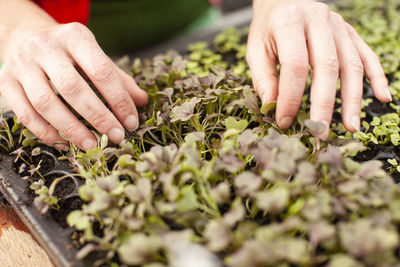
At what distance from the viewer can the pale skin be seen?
833mm

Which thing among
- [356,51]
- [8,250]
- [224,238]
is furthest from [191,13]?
[224,238]

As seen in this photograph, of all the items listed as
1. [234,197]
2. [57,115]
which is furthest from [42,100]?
[234,197]

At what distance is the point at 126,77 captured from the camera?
990 mm

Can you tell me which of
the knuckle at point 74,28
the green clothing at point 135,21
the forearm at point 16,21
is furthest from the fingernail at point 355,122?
the green clothing at point 135,21

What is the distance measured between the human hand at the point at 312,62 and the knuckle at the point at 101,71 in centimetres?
42

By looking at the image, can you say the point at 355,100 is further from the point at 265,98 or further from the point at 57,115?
the point at 57,115

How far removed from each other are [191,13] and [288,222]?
1.97m

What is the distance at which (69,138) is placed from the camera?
885mm

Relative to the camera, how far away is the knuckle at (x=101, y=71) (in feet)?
2.88

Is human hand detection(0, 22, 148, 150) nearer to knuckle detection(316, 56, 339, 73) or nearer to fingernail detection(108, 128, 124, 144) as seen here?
fingernail detection(108, 128, 124, 144)

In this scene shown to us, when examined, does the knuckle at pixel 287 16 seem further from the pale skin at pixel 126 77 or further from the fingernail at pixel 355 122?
the fingernail at pixel 355 122

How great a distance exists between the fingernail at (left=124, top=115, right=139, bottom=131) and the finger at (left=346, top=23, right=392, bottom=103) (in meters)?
0.67

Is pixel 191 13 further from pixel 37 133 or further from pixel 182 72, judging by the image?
pixel 37 133

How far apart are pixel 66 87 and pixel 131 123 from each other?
194 mm
